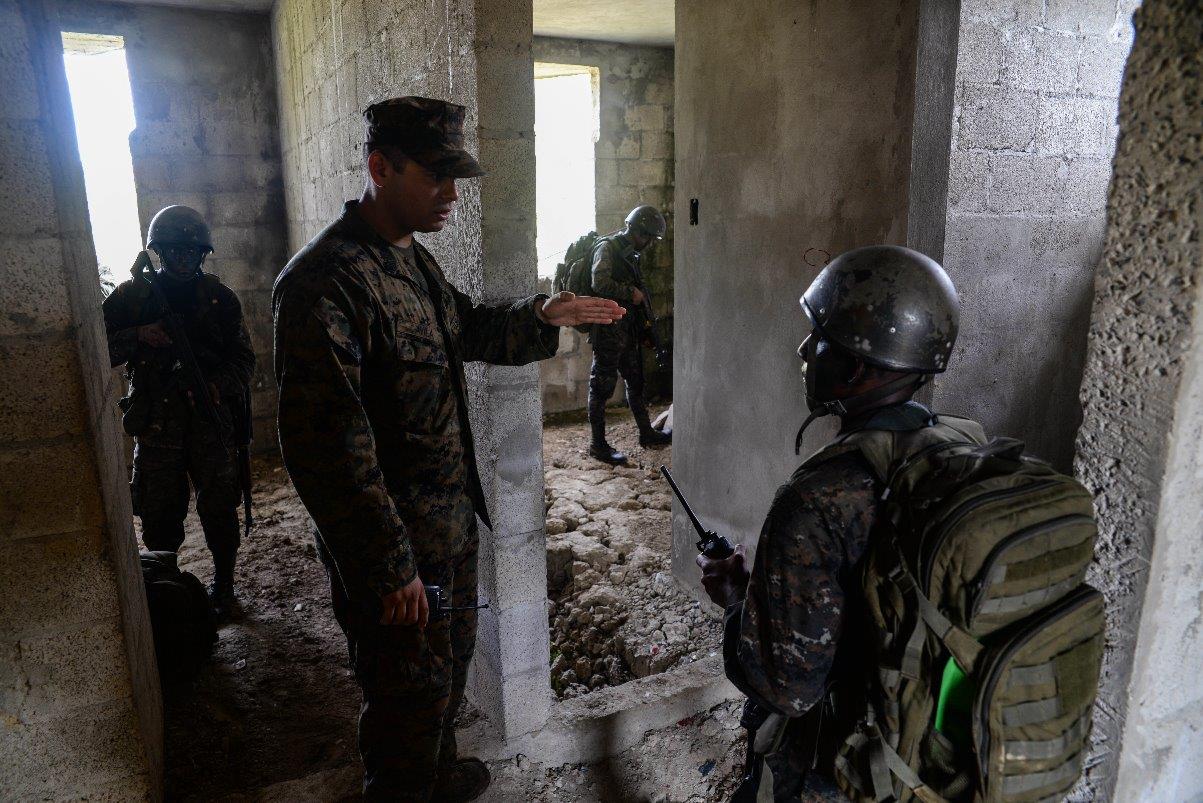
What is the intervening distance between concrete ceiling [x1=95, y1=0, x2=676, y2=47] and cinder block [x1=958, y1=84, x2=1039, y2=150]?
307 centimetres

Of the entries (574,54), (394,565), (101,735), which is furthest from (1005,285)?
(574,54)

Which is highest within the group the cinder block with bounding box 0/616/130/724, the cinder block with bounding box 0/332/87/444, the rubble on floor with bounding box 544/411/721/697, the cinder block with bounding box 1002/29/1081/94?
the cinder block with bounding box 1002/29/1081/94

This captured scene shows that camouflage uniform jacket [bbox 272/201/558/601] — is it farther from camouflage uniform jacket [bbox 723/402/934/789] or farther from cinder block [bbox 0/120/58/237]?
camouflage uniform jacket [bbox 723/402/934/789]

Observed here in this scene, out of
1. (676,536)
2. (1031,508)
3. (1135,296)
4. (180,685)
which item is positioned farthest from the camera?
(676,536)

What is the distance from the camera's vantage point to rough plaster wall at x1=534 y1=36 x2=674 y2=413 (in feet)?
23.9

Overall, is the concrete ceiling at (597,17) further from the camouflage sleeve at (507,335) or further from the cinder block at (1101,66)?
the camouflage sleeve at (507,335)

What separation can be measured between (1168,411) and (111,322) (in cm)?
366

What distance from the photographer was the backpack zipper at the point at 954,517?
3.39 feet

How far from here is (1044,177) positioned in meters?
2.65

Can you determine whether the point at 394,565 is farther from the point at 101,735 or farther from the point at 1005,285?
the point at 1005,285

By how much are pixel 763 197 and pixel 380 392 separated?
1.99m

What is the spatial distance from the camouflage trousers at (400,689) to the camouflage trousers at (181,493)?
1.88 m

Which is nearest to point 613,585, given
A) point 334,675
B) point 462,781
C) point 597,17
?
point 334,675

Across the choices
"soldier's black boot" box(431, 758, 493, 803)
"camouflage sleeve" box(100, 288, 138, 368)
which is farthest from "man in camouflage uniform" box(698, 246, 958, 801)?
"camouflage sleeve" box(100, 288, 138, 368)
